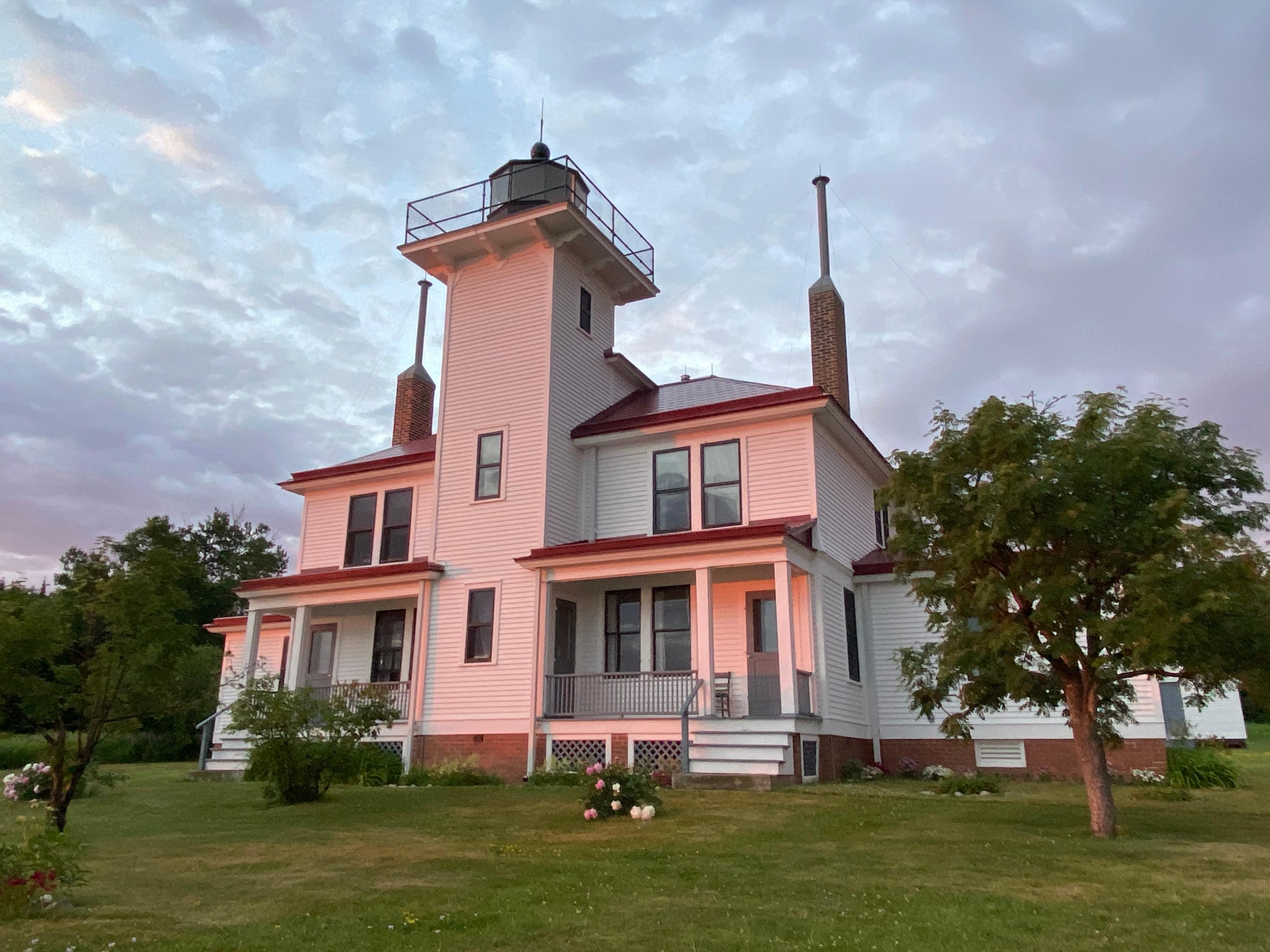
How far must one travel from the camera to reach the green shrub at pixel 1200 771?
16.6 m

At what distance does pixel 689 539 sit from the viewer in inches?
673

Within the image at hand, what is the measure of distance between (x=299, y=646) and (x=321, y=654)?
2036mm

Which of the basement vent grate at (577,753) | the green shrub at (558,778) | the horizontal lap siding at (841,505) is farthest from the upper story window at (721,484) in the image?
the green shrub at (558,778)

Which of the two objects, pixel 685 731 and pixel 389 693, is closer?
pixel 685 731

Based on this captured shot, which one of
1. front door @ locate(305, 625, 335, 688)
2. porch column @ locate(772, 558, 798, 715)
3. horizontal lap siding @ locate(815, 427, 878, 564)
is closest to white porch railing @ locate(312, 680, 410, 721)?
front door @ locate(305, 625, 335, 688)

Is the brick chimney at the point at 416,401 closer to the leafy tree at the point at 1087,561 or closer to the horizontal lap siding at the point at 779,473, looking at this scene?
the horizontal lap siding at the point at 779,473

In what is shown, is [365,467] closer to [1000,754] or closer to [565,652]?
[565,652]

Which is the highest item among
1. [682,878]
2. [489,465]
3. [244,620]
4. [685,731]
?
[489,465]

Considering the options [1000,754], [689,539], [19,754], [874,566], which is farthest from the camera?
[19,754]

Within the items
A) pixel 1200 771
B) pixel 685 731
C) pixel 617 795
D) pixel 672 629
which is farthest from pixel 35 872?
pixel 1200 771

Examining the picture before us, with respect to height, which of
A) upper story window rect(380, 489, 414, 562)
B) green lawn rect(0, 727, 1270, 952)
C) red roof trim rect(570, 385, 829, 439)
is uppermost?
red roof trim rect(570, 385, 829, 439)

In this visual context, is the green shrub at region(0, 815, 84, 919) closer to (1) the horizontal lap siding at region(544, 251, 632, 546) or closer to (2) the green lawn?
(2) the green lawn

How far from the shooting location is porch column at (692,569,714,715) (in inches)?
640

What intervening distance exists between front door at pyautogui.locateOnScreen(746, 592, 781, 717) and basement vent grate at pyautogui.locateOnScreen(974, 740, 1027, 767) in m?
4.33
